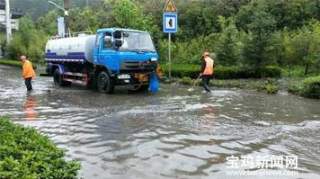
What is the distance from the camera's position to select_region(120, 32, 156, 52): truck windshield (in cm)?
1916

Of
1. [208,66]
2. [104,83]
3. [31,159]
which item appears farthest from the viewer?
[104,83]

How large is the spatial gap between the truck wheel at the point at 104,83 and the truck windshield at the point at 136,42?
129 cm

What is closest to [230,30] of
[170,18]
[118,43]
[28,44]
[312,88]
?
[170,18]

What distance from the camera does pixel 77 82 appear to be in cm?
2228

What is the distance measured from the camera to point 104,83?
19781 mm

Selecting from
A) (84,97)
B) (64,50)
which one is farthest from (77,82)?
(84,97)

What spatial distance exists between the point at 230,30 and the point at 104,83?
8823 mm

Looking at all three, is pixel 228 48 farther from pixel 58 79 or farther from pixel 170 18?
pixel 58 79

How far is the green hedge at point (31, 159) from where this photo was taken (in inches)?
236

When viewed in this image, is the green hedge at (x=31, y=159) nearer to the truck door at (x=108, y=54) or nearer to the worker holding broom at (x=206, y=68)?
the truck door at (x=108, y=54)

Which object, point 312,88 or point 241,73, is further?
point 241,73

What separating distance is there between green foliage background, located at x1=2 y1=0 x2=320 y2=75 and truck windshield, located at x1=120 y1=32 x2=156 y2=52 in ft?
17.8

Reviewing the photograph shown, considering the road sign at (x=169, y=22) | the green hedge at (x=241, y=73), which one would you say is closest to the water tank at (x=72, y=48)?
the road sign at (x=169, y=22)

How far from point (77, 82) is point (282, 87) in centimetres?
820
